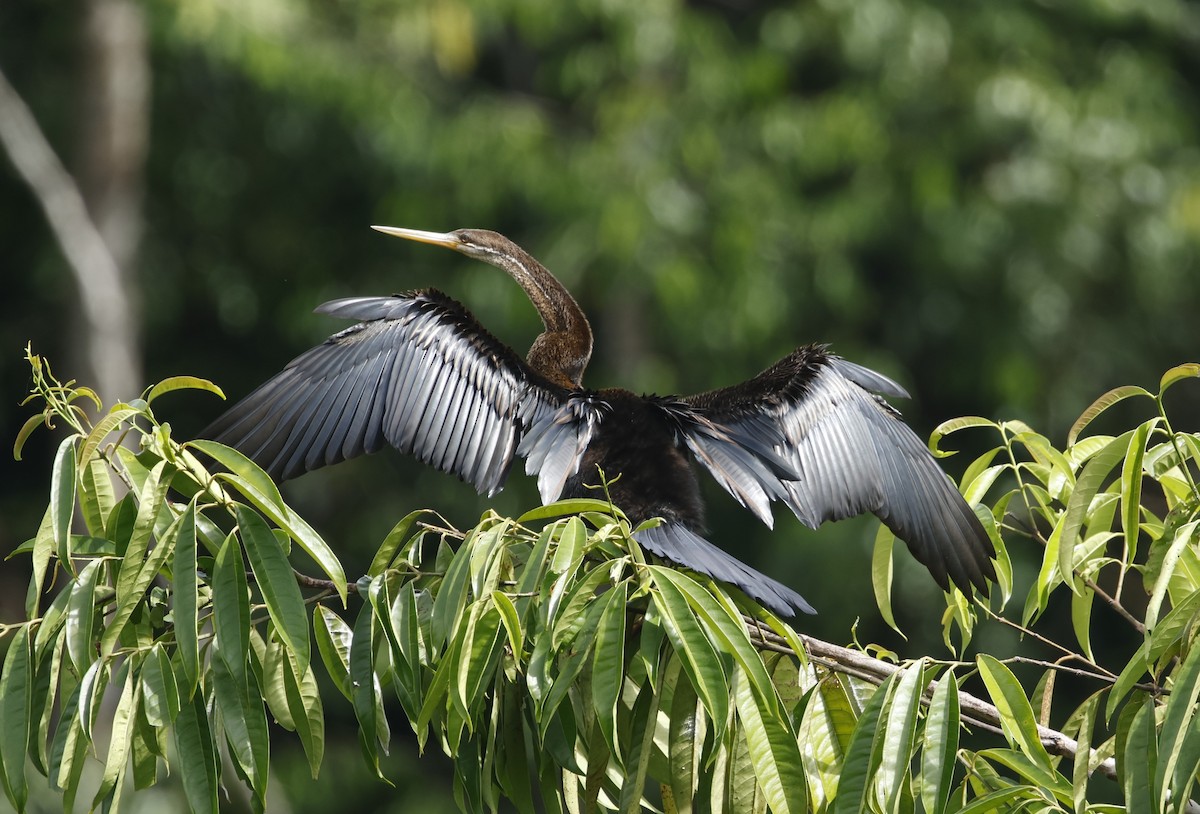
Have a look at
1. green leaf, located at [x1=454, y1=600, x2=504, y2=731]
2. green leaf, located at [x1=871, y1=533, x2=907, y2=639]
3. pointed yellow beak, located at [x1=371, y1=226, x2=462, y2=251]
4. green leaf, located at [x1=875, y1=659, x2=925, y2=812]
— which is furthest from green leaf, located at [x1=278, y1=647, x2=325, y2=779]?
pointed yellow beak, located at [x1=371, y1=226, x2=462, y2=251]

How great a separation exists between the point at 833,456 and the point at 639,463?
39 centimetres

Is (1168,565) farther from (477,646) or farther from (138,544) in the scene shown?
(138,544)

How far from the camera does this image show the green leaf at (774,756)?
56.7 inches

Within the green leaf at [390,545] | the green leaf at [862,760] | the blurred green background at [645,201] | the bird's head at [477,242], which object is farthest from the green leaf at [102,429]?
the blurred green background at [645,201]

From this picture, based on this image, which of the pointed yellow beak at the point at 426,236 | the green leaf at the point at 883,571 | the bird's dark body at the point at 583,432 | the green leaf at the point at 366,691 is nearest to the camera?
the green leaf at the point at 366,691

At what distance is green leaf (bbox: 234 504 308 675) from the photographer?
1.48 metres

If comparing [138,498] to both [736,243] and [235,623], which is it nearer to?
[235,623]

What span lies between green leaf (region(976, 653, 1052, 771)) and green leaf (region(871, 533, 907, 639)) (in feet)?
1.76

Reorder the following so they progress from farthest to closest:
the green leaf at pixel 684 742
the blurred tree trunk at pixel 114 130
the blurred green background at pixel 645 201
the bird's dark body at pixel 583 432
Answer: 1. the blurred green background at pixel 645 201
2. the blurred tree trunk at pixel 114 130
3. the bird's dark body at pixel 583 432
4. the green leaf at pixel 684 742

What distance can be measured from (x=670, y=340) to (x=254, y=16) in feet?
9.16

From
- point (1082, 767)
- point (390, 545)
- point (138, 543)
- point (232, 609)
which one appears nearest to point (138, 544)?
point (138, 543)

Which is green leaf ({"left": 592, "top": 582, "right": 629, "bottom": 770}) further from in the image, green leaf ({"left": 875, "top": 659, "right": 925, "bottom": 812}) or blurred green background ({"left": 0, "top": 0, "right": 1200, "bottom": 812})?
blurred green background ({"left": 0, "top": 0, "right": 1200, "bottom": 812})

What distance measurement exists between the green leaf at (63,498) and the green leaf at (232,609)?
0.46 feet

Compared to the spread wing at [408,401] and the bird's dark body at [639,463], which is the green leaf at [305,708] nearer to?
the spread wing at [408,401]
